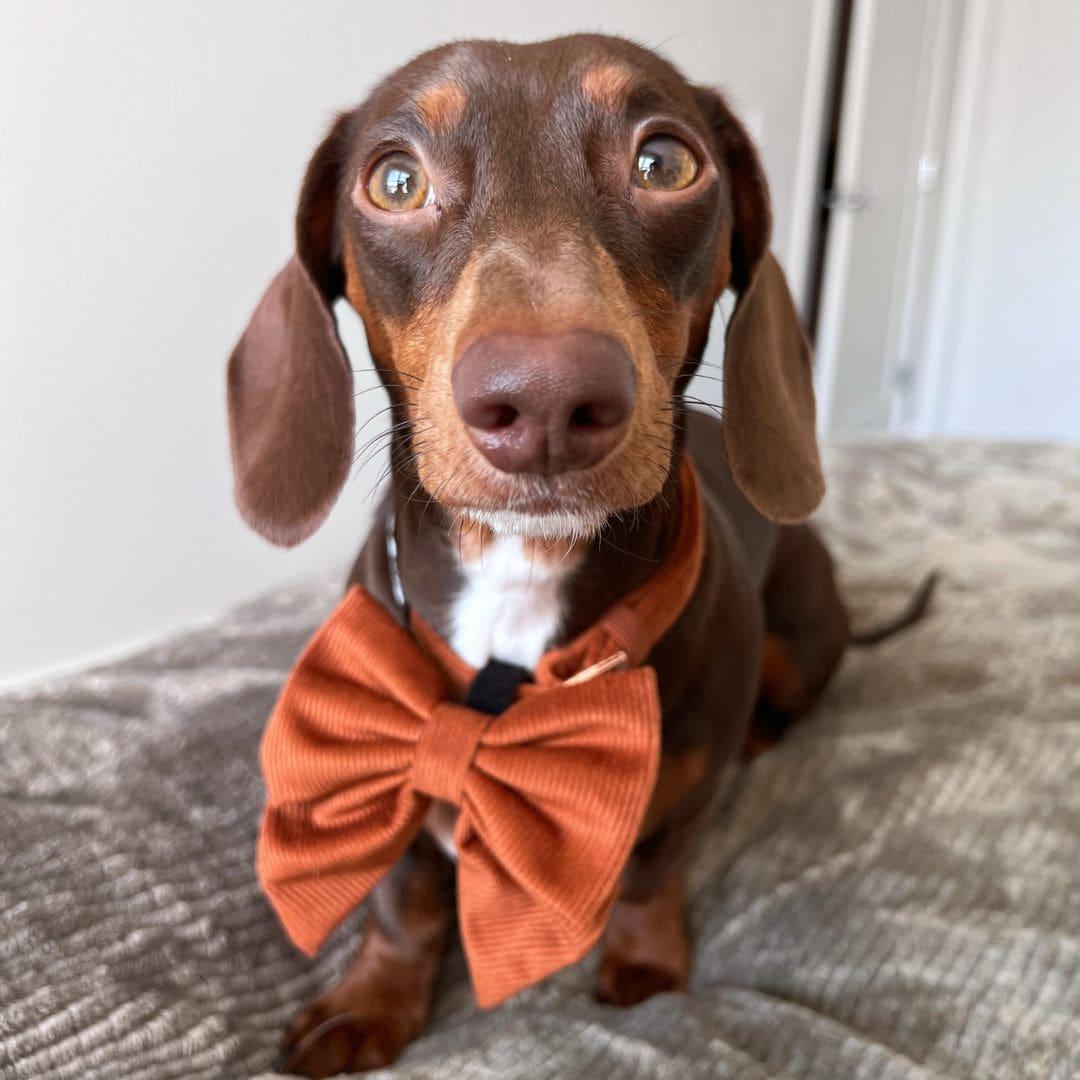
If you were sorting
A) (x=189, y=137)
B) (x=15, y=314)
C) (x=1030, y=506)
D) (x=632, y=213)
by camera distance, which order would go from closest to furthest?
(x=632, y=213) < (x=15, y=314) < (x=189, y=137) < (x=1030, y=506)

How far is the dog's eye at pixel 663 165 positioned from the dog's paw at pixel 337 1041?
1015mm

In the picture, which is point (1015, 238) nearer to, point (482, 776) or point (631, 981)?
point (631, 981)

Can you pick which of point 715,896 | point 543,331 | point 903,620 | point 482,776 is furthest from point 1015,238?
point 543,331

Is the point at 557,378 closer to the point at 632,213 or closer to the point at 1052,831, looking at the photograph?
the point at 632,213

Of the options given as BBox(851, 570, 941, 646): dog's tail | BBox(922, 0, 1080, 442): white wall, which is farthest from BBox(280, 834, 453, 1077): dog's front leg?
BBox(922, 0, 1080, 442): white wall

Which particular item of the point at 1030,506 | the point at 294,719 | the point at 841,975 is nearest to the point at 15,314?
the point at 294,719

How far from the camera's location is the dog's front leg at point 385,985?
1.12m

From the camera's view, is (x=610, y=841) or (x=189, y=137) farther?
(x=189, y=137)

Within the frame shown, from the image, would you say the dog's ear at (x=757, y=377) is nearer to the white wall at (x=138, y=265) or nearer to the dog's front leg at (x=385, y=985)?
the dog's front leg at (x=385, y=985)

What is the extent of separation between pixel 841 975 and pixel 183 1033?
759mm

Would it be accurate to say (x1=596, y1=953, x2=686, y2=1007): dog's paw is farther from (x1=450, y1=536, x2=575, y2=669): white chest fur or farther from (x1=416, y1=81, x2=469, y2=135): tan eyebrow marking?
(x1=416, y1=81, x2=469, y2=135): tan eyebrow marking

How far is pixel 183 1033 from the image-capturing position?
1.04 metres

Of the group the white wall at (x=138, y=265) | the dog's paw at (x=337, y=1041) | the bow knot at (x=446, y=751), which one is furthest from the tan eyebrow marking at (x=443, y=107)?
the white wall at (x=138, y=265)

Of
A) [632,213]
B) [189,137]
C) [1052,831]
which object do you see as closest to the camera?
[632,213]
